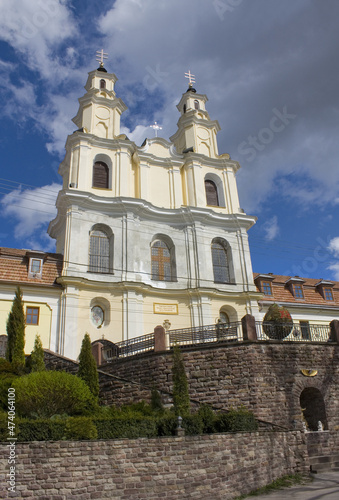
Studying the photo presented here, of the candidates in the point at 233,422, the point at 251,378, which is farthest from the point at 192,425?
the point at 251,378

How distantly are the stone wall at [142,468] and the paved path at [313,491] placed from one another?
87cm

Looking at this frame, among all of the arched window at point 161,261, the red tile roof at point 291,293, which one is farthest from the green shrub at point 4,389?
the red tile roof at point 291,293

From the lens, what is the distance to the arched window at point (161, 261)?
3119 cm

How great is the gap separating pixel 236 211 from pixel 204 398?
66.5 feet

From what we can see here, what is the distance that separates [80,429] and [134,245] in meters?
19.4

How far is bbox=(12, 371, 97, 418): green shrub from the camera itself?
45.6 feet

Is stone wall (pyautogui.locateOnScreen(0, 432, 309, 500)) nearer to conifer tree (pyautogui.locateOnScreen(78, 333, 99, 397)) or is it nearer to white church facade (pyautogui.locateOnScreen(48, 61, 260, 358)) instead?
conifer tree (pyautogui.locateOnScreen(78, 333, 99, 397))

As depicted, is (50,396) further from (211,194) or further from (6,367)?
(211,194)

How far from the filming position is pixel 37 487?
408 inches

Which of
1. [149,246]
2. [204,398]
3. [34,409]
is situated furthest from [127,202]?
[34,409]

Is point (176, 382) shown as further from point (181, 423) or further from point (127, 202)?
point (127, 202)

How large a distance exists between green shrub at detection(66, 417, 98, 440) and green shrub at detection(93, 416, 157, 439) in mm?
392

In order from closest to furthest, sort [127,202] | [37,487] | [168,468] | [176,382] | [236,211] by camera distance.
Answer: [37,487] < [168,468] < [176,382] < [127,202] < [236,211]

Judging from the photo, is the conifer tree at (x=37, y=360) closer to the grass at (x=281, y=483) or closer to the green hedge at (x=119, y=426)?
the green hedge at (x=119, y=426)
